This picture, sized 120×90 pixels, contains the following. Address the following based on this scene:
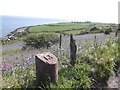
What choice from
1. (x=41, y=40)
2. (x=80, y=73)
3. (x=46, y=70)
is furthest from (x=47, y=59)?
(x=41, y=40)

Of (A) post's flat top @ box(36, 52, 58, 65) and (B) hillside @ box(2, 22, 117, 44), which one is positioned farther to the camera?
(B) hillside @ box(2, 22, 117, 44)

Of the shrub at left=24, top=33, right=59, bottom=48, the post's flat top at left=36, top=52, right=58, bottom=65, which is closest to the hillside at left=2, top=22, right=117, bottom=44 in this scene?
the shrub at left=24, top=33, right=59, bottom=48

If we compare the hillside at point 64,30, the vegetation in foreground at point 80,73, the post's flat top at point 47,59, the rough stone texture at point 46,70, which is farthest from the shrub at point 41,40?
the rough stone texture at point 46,70

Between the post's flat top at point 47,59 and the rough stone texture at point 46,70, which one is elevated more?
A: the post's flat top at point 47,59

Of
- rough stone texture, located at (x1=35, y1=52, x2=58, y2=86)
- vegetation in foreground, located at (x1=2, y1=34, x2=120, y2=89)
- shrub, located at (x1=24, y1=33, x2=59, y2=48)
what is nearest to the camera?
rough stone texture, located at (x1=35, y1=52, x2=58, y2=86)

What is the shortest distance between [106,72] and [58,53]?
3.29 m

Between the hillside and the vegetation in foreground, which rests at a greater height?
the vegetation in foreground

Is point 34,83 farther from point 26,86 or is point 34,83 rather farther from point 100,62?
point 100,62

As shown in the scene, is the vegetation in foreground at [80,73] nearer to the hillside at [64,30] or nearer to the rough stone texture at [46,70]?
the rough stone texture at [46,70]

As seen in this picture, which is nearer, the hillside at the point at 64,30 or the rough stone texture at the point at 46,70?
the rough stone texture at the point at 46,70

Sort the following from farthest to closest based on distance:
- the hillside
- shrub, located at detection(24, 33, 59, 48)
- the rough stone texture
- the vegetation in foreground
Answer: the hillside → shrub, located at detection(24, 33, 59, 48) → the vegetation in foreground → the rough stone texture

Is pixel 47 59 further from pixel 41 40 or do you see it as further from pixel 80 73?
pixel 41 40

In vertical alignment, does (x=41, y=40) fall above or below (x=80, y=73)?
below

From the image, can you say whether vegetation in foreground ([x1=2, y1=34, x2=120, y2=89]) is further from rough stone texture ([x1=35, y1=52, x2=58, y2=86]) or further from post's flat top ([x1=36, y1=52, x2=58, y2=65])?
post's flat top ([x1=36, y1=52, x2=58, y2=65])
